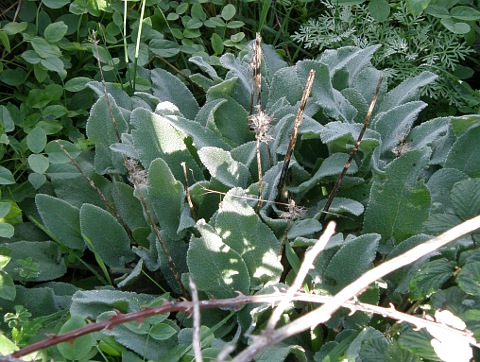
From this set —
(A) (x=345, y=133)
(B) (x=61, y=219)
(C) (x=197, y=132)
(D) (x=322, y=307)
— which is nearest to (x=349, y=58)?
(A) (x=345, y=133)

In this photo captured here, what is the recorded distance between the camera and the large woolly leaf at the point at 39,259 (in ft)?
5.92

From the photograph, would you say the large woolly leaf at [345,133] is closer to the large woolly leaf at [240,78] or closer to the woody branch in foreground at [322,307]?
the large woolly leaf at [240,78]

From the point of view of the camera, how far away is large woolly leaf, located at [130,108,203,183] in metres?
1.86

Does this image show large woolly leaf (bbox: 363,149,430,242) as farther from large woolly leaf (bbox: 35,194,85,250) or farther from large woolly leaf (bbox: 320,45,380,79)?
large woolly leaf (bbox: 35,194,85,250)

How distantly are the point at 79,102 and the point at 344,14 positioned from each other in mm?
1058

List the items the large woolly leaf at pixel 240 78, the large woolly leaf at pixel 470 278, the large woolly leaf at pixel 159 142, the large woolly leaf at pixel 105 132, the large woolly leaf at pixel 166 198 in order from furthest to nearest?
1. the large woolly leaf at pixel 240 78
2. the large woolly leaf at pixel 105 132
3. the large woolly leaf at pixel 159 142
4. the large woolly leaf at pixel 166 198
5. the large woolly leaf at pixel 470 278

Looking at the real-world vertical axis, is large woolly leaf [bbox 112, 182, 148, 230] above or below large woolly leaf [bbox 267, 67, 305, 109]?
below

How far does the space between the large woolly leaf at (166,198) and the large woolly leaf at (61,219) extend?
26 cm

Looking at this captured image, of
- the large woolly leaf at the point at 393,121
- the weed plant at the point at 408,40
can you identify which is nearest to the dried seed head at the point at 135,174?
the large woolly leaf at the point at 393,121

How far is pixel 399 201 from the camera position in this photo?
68.3 inches

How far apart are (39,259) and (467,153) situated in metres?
1.29

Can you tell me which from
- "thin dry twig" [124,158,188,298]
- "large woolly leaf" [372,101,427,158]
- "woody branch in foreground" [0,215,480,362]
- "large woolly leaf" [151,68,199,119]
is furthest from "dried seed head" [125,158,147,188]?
"large woolly leaf" [372,101,427,158]

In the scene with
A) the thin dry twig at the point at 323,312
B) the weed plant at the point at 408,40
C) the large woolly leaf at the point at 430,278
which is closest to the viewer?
the thin dry twig at the point at 323,312

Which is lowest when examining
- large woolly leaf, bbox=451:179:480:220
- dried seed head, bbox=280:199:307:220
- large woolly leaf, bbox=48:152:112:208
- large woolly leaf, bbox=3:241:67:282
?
large woolly leaf, bbox=3:241:67:282
